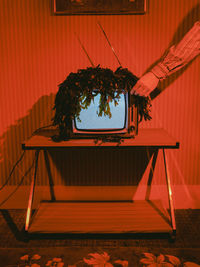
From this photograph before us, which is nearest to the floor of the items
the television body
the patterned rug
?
the patterned rug

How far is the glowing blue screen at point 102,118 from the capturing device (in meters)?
1.66

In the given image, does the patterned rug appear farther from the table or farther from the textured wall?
the textured wall

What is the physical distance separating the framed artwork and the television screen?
2.52ft

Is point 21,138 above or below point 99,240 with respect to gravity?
above

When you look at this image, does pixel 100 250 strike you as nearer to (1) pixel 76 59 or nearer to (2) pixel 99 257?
(2) pixel 99 257

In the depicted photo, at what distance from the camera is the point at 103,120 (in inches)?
66.1

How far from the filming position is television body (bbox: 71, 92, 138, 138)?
167 cm

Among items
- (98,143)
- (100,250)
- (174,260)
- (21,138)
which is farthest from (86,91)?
(174,260)

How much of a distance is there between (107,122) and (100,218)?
743 millimetres

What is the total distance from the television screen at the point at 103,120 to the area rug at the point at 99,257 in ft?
2.66

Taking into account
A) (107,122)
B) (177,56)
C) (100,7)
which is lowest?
(107,122)

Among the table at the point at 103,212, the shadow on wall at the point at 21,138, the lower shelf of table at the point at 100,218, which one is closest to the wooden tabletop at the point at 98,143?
the table at the point at 103,212

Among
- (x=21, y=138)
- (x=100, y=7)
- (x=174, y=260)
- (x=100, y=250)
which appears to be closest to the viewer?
(x=174, y=260)

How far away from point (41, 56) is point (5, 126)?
680 millimetres
